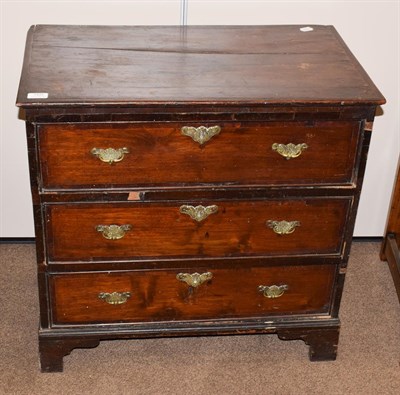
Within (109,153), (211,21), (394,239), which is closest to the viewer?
(109,153)

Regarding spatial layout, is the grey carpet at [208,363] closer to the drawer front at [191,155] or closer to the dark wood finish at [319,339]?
the dark wood finish at [319,339]

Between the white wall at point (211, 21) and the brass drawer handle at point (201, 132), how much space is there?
0.74 meters

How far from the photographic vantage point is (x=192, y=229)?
2.66m

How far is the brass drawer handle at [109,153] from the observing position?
2.47 m

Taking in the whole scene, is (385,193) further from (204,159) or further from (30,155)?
(30,155)

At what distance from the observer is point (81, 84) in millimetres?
2471

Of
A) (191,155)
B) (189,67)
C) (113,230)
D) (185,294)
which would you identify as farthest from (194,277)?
(189,67)

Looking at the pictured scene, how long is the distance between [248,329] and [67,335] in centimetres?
59

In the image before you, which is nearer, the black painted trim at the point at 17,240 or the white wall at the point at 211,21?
the white wall at the point at 211,21

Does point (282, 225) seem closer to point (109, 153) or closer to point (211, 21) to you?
point (109, 153)

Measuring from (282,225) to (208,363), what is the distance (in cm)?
60

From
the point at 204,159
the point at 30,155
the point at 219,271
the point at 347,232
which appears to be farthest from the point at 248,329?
the point at 30,155

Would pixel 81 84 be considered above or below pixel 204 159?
above

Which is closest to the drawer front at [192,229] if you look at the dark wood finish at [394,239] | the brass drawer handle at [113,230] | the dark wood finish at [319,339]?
the brass drawer handle at [113,230]
